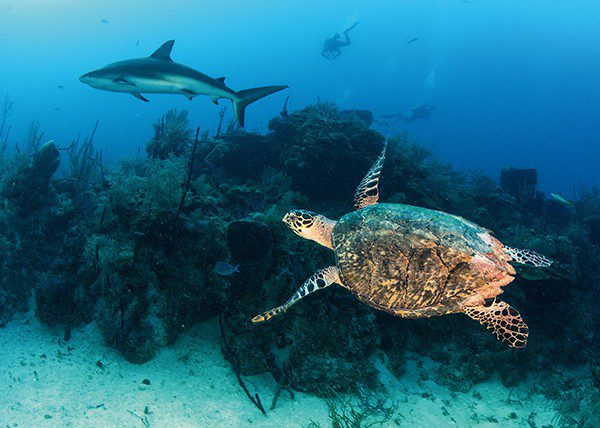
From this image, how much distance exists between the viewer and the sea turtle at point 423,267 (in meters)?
2.75

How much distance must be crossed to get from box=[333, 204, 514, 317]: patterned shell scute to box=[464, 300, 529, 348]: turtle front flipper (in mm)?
405

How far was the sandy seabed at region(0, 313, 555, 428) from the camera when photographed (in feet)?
9.04

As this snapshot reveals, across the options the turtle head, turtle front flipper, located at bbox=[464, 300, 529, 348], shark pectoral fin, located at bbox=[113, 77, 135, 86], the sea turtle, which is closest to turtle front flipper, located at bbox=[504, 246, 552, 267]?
the sea turtle

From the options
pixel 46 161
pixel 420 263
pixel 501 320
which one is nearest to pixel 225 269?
pixel 420 263

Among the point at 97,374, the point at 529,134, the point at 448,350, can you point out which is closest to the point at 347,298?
the point at 448,350

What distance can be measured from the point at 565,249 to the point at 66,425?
8.74 metres

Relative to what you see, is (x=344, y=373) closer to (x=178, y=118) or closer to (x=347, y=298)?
(x=347, y=298)

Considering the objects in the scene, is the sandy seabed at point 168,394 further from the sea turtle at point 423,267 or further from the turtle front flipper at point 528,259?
the turtle front flipper at point 528,259

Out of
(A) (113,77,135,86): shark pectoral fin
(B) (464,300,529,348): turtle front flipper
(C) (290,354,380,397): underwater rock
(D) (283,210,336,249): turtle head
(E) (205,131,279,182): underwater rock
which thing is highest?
(A) (113,77,135,86): shark pectoral fin

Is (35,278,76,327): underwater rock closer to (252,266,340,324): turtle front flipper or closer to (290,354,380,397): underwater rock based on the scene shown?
(252,266,340,324): turtle front flipper

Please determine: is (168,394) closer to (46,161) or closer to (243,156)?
(46,161)

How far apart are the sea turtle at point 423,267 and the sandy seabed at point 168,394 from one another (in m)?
1.25

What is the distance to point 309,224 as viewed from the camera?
11.5 ft

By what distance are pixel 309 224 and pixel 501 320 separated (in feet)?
7.51
